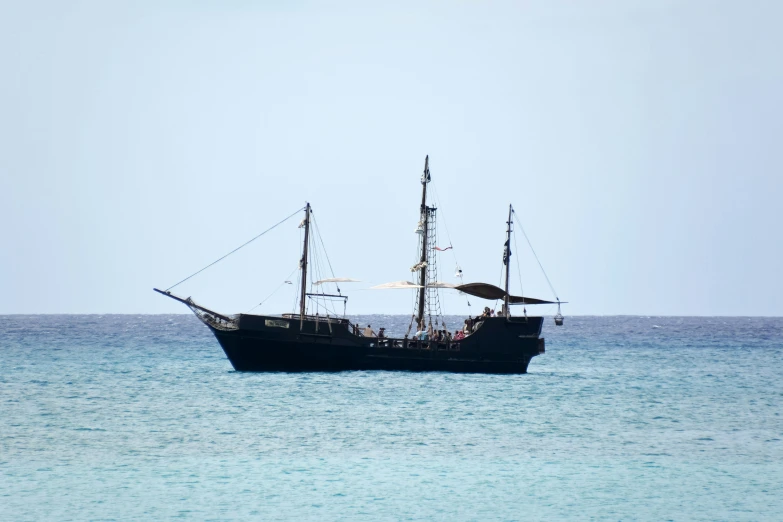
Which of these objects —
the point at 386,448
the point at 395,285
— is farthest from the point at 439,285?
the point at 386,448

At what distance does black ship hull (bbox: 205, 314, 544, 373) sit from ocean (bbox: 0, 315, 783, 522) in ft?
2.66

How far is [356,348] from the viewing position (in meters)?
56.8

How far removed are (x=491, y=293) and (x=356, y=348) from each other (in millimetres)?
9422

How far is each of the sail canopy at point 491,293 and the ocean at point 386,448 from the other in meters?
4.60

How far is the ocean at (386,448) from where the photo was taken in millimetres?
25516

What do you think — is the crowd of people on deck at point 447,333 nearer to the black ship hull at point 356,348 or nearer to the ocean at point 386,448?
the black ship hull at point 356,348

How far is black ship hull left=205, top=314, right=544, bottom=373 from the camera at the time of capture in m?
55.5

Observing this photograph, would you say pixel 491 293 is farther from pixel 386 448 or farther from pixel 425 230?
pixel 386 448

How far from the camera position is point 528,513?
25.0 m

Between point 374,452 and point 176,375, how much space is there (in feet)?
105

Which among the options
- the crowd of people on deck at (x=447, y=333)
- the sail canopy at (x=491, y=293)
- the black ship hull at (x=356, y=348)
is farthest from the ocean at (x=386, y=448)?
the sail canopy at (x=491, y=293)

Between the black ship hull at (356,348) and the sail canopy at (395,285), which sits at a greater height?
the sail canopy at (395,285)

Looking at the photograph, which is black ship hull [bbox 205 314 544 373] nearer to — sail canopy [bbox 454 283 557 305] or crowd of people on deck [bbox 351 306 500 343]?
crowd of people on deck [bbox 351 306 500 343]

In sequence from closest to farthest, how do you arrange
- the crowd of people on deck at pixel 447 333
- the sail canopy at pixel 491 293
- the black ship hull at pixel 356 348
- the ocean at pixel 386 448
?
the ocean at pixel 386 448
the black ship hull at pixel 356 348
the crowd of people on deck at pixel 447 333
the sail canopy at pixel 491 293
